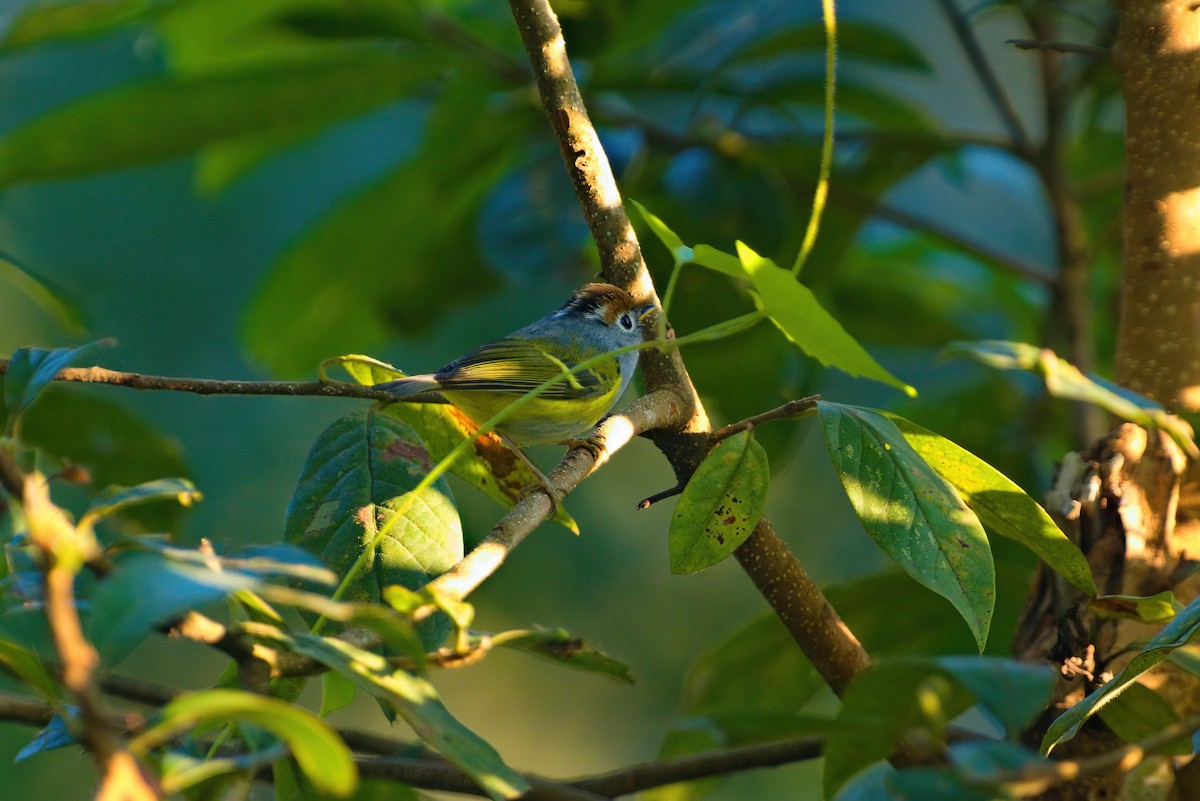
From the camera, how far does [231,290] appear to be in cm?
349

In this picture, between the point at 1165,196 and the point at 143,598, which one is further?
the point at 1165,196

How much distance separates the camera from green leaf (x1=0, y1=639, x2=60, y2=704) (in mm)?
642

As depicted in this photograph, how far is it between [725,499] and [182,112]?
1140mm

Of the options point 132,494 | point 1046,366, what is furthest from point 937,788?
point 132,494

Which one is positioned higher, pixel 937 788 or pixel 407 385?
pixel 407 385

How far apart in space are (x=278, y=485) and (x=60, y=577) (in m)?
3.20

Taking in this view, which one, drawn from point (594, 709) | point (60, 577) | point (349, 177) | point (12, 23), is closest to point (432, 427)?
point (60, 577)

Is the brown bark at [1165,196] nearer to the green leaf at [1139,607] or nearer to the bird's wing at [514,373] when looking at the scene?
the green leaf at [1139,607]

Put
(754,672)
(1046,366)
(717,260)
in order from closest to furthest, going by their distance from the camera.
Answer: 1. (1046,366)
2. (717,260)
3. (754,672)

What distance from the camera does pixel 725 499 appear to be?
0.85m

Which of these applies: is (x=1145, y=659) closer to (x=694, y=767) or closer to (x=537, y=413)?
(x=694, y=767)

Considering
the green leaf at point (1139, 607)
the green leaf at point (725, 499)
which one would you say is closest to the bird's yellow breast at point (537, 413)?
the green leaf at point (725, 499)

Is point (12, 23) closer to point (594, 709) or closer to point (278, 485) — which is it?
point (278, 485)

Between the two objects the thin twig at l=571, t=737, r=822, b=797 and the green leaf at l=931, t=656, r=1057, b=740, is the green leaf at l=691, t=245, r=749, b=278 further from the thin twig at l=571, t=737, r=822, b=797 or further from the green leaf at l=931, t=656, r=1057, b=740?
the thin twig at l=571, t=737, r=822, b=797
